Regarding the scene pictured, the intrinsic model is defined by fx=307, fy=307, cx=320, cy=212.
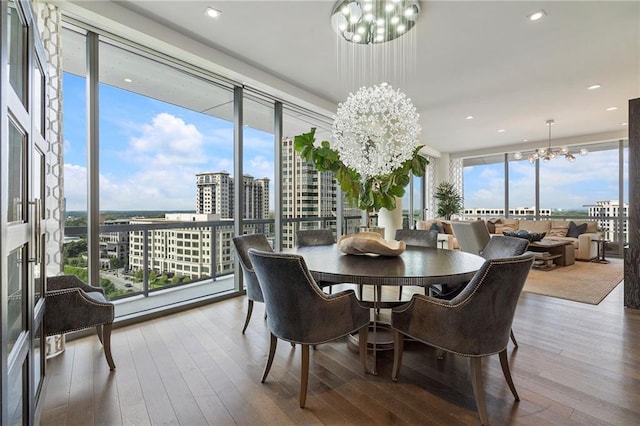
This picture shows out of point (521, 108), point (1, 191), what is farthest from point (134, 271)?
point (521, 108)

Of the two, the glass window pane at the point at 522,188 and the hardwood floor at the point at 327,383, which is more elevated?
the glass window pane at the point at 522,188

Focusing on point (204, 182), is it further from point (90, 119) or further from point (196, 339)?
point (196, 339)

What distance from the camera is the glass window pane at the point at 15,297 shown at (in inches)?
47.8

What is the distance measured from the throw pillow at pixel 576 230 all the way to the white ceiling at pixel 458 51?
2.58m

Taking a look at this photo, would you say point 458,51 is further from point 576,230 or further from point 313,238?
point 576,230

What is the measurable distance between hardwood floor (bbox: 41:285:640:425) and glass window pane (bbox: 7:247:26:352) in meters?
0.70

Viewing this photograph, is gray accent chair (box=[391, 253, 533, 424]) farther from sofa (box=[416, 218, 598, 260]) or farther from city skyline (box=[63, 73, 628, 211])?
sofa (box=[416, 218, 598, 260])

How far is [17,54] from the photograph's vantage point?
1.39 m

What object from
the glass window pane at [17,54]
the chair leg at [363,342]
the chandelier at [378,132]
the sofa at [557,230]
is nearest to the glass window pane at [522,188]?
the sofa at [557,230]

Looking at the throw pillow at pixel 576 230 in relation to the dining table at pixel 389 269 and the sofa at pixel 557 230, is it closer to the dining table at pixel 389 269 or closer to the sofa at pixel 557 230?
the sofa at pixel 557 230

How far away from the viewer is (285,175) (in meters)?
4.75

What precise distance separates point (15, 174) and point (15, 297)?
21.2 inches

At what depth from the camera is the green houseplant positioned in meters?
2.73

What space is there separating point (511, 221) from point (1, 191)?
30.8 feet
